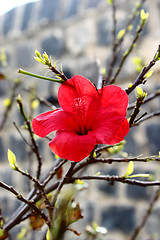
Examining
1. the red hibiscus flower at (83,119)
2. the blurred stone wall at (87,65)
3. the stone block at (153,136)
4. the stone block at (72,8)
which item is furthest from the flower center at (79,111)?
the stone block at (72,8)

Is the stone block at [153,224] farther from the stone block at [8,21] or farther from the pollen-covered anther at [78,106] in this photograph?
the stone block at [8,21]

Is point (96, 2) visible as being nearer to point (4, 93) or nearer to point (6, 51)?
point (6, 51)

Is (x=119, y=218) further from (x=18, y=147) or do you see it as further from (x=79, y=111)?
(x=79, y=111)

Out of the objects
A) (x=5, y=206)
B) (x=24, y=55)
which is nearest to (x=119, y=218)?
(x=5, y=206)

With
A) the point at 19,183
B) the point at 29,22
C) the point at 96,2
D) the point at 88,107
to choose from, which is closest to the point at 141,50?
the point at 96,2

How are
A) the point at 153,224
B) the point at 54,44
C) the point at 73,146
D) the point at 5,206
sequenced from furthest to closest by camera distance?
the point at 54,44 → the point at 5,206 → the point at 153,224 → the point at 73,146
